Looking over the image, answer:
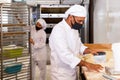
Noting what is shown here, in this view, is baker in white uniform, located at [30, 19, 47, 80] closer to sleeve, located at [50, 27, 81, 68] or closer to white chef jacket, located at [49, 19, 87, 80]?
white chef jacket, located at [49, 19, 87, 80]

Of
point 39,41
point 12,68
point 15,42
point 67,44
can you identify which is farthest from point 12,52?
point 39,41

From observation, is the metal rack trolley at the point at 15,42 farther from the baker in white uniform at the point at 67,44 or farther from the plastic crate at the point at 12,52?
the baker in white uniform at the point at 67,44

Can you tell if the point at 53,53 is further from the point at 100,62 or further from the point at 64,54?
the point at 100,62

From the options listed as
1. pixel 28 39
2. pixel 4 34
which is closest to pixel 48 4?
pixel 28 39

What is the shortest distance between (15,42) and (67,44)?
141 cm

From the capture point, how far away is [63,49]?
2.17 meters

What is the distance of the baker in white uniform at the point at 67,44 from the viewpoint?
7.13ft

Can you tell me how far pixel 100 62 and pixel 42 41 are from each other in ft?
7.41

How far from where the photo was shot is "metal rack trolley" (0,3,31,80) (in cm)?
312

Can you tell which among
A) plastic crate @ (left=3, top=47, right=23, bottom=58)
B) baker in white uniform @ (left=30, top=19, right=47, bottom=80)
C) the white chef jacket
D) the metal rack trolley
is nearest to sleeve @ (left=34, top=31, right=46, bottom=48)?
baker in white uniform @ (left=30, top=19, right=47, bottom=80)

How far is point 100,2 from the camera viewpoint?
4.82m

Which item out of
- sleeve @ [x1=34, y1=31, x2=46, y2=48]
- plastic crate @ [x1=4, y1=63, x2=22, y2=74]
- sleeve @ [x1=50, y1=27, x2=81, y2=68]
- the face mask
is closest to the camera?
sleeve @ [x1=50, y1=27, x2=81, y2=68]

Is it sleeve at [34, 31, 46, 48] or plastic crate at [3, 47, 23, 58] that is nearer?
plastic crate at [3, 47, 23, 58]

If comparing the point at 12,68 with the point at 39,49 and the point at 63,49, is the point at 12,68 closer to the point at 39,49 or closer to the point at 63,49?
the point at 63,49
